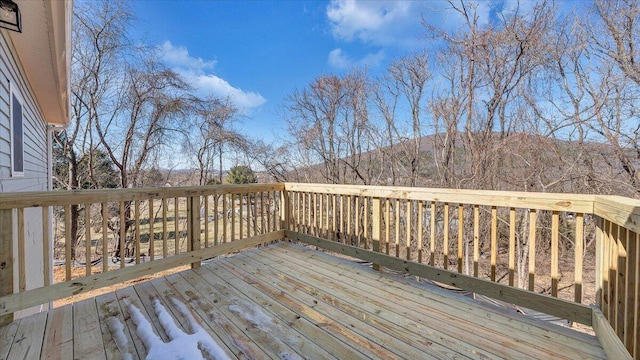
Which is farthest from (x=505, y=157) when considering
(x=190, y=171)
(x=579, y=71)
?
(x=190, y=171)

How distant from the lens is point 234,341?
1805 millimetres

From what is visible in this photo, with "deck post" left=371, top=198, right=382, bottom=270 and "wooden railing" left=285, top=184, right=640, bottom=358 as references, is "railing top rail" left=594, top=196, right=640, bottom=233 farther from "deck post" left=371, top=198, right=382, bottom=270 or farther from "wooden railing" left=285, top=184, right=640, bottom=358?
"deck post" left=371, top=198, right=382, bottom=270

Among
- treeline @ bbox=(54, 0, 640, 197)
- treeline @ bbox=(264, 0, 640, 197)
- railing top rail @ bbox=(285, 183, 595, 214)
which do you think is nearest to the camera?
railing top rail @ bbox=(285, 183, 595, 214)

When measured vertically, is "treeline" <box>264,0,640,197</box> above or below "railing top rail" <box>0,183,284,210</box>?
above

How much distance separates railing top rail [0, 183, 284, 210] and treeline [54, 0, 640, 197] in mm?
5882

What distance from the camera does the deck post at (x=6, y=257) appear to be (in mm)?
1991

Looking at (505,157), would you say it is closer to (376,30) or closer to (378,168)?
(378,168)

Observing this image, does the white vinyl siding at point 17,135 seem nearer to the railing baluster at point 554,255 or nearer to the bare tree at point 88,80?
the railing baluster at point 554,255

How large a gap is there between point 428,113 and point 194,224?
6.84 m

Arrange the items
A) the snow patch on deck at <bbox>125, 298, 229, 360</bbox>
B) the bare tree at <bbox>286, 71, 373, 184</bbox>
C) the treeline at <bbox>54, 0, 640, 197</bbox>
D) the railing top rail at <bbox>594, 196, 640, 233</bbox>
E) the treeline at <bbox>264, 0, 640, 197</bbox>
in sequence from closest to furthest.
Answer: the railing top rail at <bbox>594, 196, 640, 233</bbox> → the snow patch on deck at <bbox>125, 298, 229, 360</bbox> → the treeline at <bbox>264, 0, 640, 197</bbox> → the treeline at <bbox>54, 0, 640, 197</bbox> → the bare tree at <bbox>286, 71, 373, 184</bbox>

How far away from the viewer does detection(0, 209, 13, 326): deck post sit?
1991 mm

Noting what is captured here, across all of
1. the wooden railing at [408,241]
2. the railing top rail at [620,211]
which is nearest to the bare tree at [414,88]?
the wooden railing at [408,241]

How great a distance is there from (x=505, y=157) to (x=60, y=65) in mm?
7911

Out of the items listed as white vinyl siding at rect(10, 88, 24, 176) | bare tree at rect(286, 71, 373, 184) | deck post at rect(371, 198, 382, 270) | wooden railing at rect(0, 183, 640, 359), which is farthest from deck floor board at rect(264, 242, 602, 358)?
bare tree at rect(286, 71, 373, 184)
